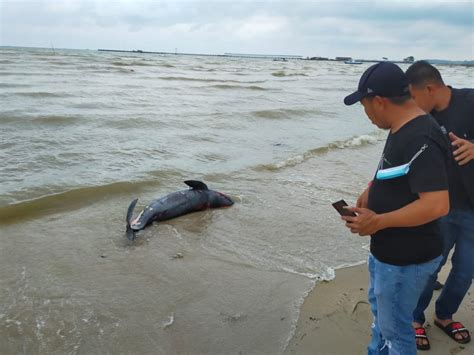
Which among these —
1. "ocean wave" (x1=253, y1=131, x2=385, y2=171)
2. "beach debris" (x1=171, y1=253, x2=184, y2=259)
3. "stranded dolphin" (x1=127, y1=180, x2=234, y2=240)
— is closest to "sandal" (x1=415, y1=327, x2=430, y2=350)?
"beach debris" (x1=171, y1=253, x2=184, y2=259)

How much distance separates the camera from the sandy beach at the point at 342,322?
376 centimetres

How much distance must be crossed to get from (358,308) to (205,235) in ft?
8.85

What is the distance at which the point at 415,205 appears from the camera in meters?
2.45

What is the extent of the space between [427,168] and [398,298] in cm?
87

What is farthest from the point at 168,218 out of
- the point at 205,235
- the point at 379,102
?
the point at 379,102

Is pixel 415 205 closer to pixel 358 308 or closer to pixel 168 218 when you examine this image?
pixel 358 308

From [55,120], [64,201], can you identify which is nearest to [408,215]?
[64,201]

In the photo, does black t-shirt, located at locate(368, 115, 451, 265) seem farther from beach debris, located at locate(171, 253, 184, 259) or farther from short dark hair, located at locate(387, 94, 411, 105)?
beach debris, located at locate(171, 253, 184, 259)

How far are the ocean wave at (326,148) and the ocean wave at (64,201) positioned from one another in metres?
2.93

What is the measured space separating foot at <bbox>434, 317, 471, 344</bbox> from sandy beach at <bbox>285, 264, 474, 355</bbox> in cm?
4

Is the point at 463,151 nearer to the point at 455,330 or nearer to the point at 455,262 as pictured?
the point at 455,262

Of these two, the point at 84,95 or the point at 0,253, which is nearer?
the point at 0,253

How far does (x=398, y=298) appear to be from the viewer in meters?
2.77

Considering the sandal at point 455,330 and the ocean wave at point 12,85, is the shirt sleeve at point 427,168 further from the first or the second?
the ocean wave at point 12,85
